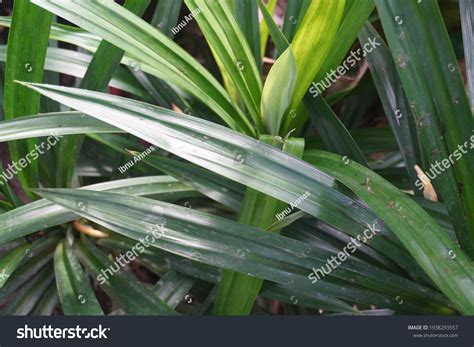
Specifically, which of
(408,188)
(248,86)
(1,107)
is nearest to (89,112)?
(248,86)

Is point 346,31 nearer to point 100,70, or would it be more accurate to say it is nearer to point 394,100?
point 394,100

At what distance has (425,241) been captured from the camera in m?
0.71

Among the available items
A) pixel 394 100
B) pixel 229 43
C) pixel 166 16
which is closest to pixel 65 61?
pixel 166 16

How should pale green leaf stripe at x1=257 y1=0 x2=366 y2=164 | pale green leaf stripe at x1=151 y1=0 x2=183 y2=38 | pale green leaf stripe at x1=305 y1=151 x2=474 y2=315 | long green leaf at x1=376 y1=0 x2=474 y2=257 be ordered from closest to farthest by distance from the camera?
pale green leaf stripe at x1=305 y1=151 x2=474 y2=315 < long green leaf at x1=376 y1=0 x2=474 y2=257 < pale green leaf stripe at x1=257 y1=0 x2=366 y2=164 < pale green leaf stripe at x1=151 y1=0 x2=183 y2=38

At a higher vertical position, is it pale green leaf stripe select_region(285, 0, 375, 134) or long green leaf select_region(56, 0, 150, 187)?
pale green leaf stripe select_region(285, 0, 375, 134)

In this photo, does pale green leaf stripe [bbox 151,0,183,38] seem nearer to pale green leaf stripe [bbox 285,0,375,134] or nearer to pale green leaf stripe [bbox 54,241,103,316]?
pale green leaf stripe [bbox 285,0,375,134]

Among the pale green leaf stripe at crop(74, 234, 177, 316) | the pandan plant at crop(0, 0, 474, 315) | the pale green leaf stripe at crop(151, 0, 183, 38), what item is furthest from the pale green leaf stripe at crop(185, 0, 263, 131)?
the pale green leaf stripe at crop(74, 234, 177, 316)

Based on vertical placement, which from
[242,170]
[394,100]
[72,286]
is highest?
[394,100]

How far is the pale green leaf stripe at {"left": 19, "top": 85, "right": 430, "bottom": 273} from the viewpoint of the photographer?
711mm

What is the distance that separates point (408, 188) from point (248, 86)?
0.40 metres

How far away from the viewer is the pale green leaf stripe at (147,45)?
77 cm

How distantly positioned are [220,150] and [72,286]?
34 centimetres

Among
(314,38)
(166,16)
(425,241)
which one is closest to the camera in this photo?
(425,241)

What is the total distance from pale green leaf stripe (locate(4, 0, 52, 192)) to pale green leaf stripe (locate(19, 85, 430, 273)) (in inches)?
5.4
